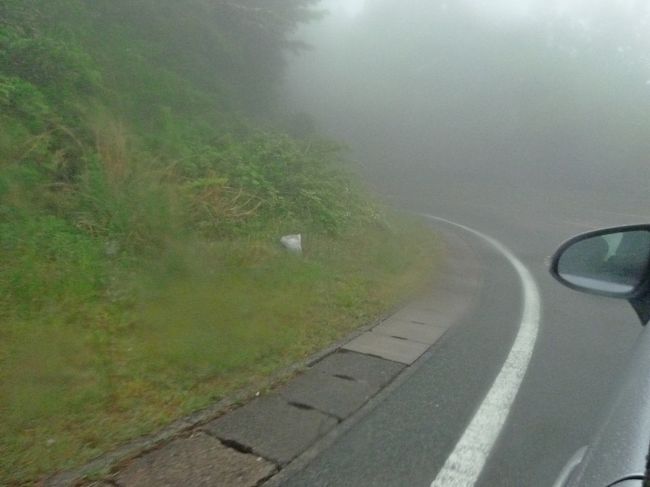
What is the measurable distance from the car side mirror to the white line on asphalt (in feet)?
4.25

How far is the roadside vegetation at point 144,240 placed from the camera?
14.9ft

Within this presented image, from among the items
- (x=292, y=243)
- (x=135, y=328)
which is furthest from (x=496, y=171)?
(x=135, y=328)

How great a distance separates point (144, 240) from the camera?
7.44 meters

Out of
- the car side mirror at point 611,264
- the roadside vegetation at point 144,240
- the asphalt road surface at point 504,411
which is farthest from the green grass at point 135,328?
the car side mirror at point 611,264

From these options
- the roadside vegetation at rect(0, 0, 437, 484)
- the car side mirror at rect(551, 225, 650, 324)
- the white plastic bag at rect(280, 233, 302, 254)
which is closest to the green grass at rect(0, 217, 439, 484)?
the roadside vegetation at rect(0, 0, 437, 484)

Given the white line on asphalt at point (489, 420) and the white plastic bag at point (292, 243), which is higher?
the white plastic bag at point (292, 243)

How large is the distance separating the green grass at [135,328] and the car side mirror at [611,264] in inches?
108

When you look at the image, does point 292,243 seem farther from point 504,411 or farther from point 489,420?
point 489,420

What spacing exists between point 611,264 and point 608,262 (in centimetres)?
2

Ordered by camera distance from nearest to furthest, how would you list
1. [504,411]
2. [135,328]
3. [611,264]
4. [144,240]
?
[611,264] → [504,411] → [135,328] → [144,240]

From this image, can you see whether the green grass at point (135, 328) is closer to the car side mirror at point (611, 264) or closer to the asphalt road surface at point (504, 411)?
the asphalt road surface at point (504, 411)

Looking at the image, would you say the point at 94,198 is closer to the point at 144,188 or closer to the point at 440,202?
the point at 144,188

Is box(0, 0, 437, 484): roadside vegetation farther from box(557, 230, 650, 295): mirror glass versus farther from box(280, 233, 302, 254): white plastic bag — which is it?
box(557, 230, 650, 295): mirror glass

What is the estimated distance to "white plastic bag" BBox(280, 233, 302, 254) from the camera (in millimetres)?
9180
